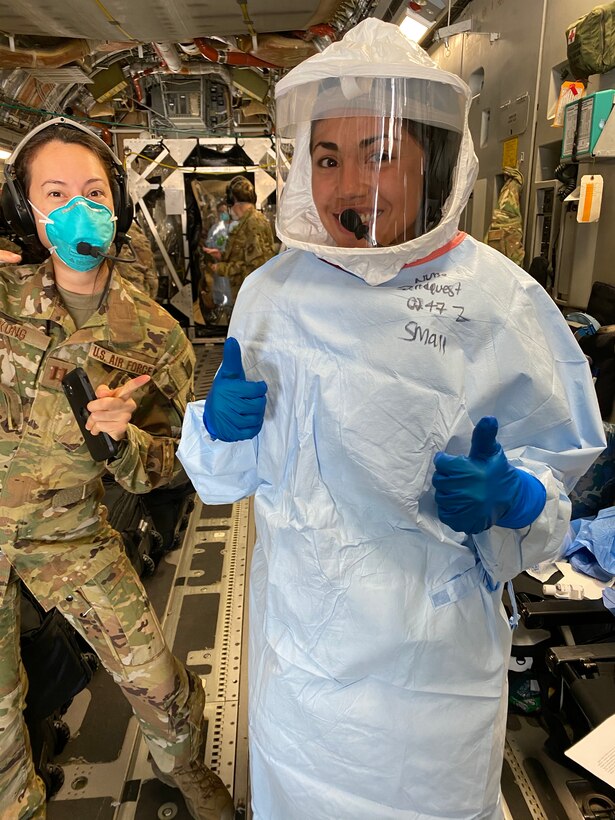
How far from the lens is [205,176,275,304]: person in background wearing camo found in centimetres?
621

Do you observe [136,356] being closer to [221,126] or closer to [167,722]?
[167,722]

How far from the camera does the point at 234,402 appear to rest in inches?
38.0

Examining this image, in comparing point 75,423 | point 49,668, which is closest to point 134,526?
point 49,668

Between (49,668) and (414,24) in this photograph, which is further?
(414,24)

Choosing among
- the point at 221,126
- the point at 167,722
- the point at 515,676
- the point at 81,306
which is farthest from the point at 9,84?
the point at 515,676

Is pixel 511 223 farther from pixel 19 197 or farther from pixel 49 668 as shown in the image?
pixel 49 668

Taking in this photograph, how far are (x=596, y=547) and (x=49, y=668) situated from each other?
74.9 inches

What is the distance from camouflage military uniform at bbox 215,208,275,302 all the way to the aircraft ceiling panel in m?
2.62

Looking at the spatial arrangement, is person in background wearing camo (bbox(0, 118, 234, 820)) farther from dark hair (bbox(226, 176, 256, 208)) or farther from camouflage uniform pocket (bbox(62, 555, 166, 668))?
dark hair (bbox(226, 176, 256, 208))

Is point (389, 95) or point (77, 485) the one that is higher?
point (389, 95)

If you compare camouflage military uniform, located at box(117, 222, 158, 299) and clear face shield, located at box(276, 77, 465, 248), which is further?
camouflage military uniform, located at box(117, 222, 158, 299)

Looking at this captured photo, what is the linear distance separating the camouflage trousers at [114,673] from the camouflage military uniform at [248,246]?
4.98m

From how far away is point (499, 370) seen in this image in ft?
3.10

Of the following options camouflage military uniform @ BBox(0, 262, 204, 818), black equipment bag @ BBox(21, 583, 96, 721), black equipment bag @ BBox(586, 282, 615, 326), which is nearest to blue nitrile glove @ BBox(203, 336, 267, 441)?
camouflage military uniform @ BBox(0, 262, 204, 818)
